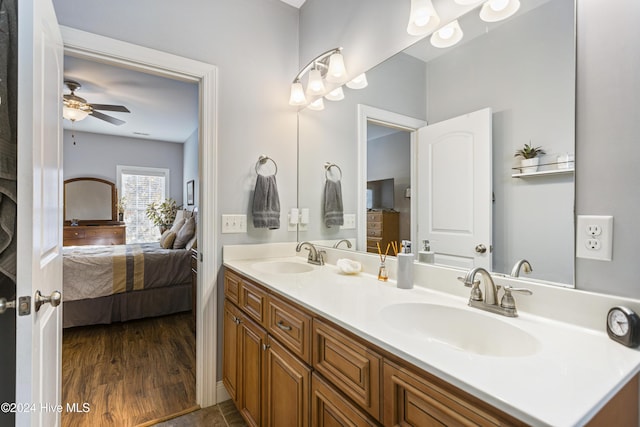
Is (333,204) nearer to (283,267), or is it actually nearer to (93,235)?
(283,267)

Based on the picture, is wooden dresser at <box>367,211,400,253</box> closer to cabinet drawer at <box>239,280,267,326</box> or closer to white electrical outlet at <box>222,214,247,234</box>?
cabinet drawer at <box>239,280,267,326</box>

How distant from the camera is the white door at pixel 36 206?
0.85 meters

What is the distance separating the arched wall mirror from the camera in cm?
543

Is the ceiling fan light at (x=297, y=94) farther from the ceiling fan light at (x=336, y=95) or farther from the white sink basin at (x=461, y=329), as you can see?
the white sink basin at (x=461, y=329)

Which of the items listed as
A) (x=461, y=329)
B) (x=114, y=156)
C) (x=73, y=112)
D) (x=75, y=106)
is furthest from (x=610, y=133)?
(x=114, y=156)

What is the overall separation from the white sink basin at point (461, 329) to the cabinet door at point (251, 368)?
0.66 meters

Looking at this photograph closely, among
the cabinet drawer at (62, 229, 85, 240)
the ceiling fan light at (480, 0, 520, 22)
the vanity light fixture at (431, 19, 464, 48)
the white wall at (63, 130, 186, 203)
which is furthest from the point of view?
the white wall at (63, 130, 186, 203)

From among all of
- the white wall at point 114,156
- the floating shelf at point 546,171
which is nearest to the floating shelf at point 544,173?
the floating shelf at point 546,171

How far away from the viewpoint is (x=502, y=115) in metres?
1.09

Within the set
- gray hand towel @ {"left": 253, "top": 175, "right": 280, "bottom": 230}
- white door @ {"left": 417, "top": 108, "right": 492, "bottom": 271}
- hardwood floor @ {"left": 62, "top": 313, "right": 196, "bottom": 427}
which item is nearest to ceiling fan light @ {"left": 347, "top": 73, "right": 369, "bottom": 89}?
white door @ {"left": 417, "top": 108, "right": 492, "bottom": 271}

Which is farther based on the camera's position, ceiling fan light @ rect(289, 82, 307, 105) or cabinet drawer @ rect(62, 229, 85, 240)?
cabinet drawer @ rect(62, 229, 85, 240)

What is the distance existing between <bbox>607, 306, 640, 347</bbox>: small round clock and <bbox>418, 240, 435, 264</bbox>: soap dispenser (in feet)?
2.00

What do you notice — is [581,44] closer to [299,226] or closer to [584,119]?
[584,119]

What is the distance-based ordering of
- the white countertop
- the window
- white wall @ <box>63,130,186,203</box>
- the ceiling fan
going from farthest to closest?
the window → white wall @ <box>63,130,186,203</box> → the ceiling fan → the white countertop
